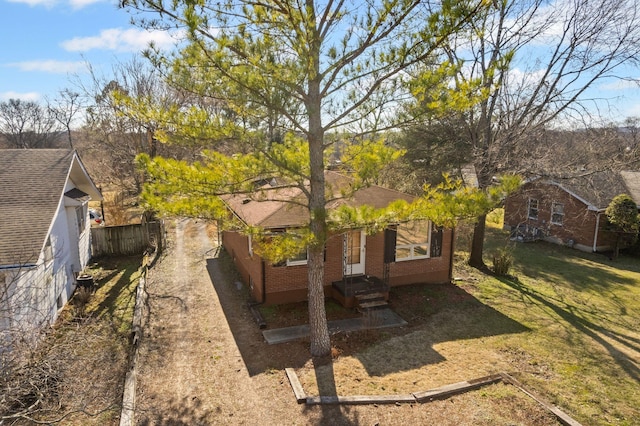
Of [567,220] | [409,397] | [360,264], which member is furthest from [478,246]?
[409,397]

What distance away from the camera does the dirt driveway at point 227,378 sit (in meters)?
6.59

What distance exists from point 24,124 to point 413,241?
6210 cm

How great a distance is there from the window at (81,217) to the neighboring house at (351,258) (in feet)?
20.7

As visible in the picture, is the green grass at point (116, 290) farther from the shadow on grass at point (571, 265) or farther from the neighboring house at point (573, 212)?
the neighboring house at point (573, 212)

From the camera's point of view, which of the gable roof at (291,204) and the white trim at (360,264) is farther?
the white trim at (360,264)

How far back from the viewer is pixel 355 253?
41.1 feet

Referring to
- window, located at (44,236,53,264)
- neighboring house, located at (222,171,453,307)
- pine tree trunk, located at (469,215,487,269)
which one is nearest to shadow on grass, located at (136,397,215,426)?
neighboring house, located at (222,171,453,307)

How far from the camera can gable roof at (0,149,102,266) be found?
354 inches

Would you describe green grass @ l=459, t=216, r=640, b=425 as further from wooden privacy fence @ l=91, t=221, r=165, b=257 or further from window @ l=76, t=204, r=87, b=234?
window @ l=76, t=204, r=87, b=234

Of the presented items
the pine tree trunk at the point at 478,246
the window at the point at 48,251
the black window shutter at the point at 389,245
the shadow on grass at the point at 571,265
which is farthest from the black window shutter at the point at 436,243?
the window at the point at 48,251

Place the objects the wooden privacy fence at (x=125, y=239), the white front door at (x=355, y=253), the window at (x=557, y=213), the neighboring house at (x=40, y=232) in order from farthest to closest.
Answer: the window at (x=557, y=213) < the wooden privacy fence at (x=125, y=239) < the white front door at (x=355, y=253) < the neighboring house at (x=40, y=232)

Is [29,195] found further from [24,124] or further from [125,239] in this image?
[24,124]

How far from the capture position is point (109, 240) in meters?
17.6

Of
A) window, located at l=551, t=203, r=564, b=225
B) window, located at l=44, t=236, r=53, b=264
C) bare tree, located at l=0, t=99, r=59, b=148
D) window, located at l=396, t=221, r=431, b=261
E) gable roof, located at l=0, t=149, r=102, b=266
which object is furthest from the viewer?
bare tree, located at l=0, t=99, r=59, b=148
